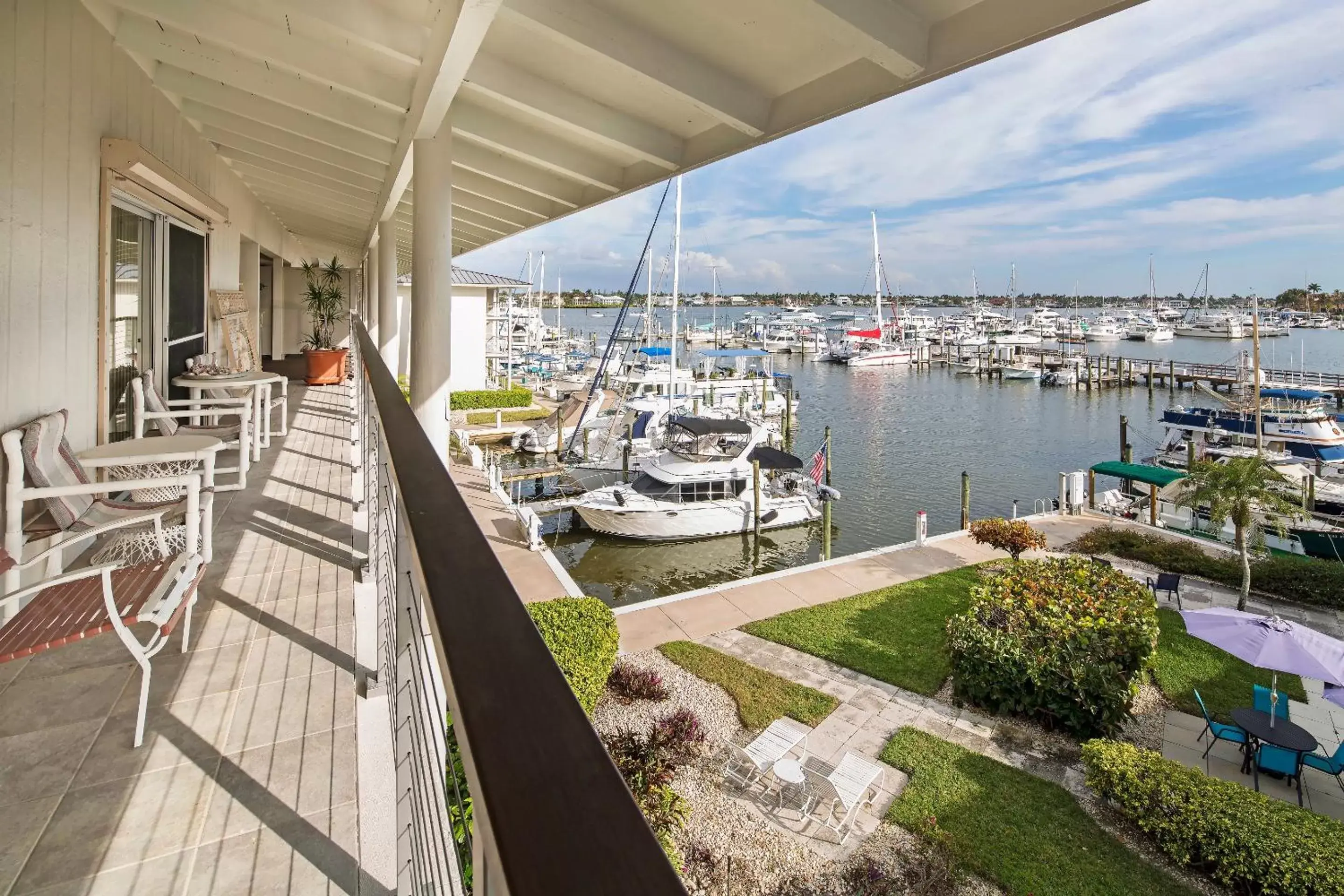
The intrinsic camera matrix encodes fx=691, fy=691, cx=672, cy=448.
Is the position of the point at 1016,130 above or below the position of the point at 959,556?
above

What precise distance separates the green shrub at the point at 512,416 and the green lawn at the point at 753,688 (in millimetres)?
15063

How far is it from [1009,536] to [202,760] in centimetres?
1070

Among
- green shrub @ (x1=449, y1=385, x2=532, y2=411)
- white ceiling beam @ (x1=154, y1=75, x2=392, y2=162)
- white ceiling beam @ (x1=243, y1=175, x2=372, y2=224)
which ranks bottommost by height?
green shrub @ (x1=449, y1=385, x2=532, y2=411)

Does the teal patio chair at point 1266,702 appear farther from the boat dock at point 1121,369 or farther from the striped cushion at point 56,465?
the boat dock at point 1121,369

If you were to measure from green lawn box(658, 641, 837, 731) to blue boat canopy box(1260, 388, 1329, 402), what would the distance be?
2288 cm

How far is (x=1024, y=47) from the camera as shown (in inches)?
84.3

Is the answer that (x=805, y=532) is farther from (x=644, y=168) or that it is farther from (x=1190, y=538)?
(x=644, y=168)

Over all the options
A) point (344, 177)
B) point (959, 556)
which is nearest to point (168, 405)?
point (344, 177)

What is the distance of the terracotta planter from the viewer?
1070 cm

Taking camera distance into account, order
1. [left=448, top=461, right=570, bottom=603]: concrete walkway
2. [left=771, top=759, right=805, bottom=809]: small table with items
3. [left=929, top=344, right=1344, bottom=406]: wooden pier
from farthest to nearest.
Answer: [left=929, top=344, right=1344, bottom=406]: wooden pier < [left=448, top=461, right=570, bottom=603]: concrete walkway < [left=771, top=759, right=805, bottom=809]: small table with items

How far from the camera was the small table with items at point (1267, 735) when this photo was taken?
5.63m

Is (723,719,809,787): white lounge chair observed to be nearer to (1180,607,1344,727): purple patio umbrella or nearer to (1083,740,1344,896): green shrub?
(1083,740,1344,896): green shrub

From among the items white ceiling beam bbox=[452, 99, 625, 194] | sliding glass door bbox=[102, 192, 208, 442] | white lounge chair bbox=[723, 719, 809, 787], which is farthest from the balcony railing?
white lounge chair bbox=[723, 719, 809, 787]

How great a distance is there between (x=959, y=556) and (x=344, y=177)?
1000 cm
